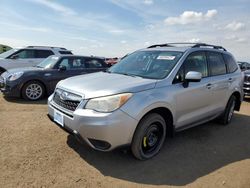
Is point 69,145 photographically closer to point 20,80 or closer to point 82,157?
point 82,157

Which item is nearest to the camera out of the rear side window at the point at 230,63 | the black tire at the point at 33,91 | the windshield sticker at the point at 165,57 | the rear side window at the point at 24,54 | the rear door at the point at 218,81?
the windshield sticker at the point at 165,57

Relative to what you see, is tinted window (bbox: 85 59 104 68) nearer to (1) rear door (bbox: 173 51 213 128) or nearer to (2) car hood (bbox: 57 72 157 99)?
(2) car hood (bbox: 57 72 157 99)

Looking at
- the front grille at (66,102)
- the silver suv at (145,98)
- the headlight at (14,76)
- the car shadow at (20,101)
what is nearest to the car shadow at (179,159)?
the silver suv at (145,98)

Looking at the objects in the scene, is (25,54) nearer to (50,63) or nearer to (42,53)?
(42,53)

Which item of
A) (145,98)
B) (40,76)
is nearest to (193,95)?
(145,98)

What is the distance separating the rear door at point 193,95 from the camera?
4.12 metres

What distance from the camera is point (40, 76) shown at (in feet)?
25.5

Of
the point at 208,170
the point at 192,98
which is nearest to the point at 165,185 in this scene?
the point at 208,170

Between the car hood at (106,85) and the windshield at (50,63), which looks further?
the windshield at (50,63)

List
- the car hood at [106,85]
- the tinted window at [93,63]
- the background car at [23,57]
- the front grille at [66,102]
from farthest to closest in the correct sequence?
the background car at [23,57], the tinted window at [93,63], the front grille at [66,102], the car hood at [106,85]

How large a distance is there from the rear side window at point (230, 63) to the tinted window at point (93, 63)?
4.94 m

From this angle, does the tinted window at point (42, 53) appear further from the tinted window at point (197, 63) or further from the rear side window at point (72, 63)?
the tinted window at point (197, 63)

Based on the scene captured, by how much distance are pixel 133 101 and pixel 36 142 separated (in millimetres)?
2026

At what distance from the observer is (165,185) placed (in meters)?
3.22
